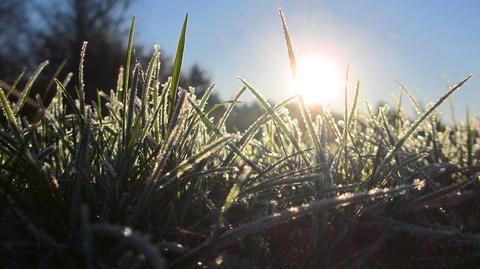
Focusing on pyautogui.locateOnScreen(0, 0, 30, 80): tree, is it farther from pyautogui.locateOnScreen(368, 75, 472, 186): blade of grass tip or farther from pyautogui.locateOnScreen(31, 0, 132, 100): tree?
pyautogui.locateOnScreen(368, 75, 472, 186): blade of grass tip

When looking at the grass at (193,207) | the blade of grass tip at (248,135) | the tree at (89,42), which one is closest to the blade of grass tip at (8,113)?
the grass at (193,207)

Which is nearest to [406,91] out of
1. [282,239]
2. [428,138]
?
[428,138]

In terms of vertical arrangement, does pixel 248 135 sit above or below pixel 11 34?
below

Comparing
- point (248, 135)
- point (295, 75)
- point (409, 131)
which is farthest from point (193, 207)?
point (409, 131)

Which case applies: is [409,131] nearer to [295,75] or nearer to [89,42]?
[295,75]

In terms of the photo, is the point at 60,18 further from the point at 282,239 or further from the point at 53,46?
the point at 282,239

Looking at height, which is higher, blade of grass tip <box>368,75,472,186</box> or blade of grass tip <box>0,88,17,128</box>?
blade of grass tip <box>368,75,472,186</box>

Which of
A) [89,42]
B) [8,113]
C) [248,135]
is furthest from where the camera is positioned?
[89,42]

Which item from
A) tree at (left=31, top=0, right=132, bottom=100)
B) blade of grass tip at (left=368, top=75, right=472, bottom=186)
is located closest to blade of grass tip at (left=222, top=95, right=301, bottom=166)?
blade of grass tip at (left=368, top=75, right=472, bottom=186)

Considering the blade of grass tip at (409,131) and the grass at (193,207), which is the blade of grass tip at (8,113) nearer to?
the grass at (193,207)

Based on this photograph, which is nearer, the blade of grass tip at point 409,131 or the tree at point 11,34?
the blade of grass tip at point 409,131

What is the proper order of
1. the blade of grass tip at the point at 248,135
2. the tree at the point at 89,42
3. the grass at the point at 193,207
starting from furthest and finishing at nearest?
the tree at the point at 89,42, the blade of grass tip at the point at 248,135, the grass at the point at 193,207
